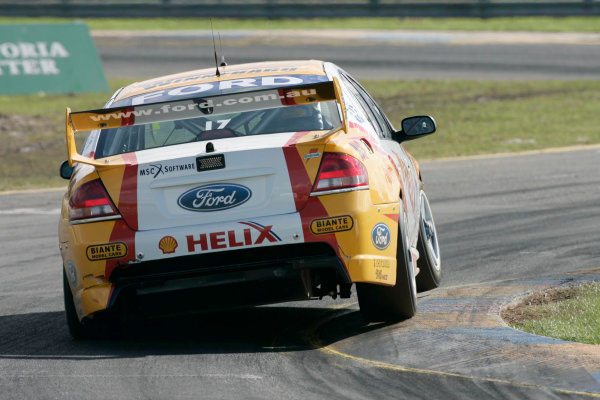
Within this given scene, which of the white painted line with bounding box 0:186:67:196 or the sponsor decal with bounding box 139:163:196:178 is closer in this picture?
the sponsor decal with bounding box 139:163:196:178

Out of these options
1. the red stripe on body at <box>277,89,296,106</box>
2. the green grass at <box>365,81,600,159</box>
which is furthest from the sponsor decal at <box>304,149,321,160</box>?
the green grass at <box>365,81,600,159</box>

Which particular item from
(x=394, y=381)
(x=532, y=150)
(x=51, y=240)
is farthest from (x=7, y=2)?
(x=394, y=381)

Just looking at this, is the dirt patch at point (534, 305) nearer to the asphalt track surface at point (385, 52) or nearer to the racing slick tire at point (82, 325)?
the racing slick tire at point (82, 325)

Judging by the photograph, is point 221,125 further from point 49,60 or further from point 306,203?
point 49,60

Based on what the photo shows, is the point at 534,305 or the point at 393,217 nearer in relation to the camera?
the point at 393,217

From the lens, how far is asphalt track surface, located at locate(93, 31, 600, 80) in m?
24.2

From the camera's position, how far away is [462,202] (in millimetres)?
11562

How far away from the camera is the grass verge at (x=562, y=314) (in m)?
5.78

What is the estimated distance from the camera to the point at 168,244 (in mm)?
5699

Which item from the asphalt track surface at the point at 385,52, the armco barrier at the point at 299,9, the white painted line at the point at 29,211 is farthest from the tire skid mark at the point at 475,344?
the armco barrier at the point at 299,9

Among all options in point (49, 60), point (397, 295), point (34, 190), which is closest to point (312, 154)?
point (397, 295)

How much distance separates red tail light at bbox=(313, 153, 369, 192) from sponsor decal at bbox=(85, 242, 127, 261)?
0.99 metres

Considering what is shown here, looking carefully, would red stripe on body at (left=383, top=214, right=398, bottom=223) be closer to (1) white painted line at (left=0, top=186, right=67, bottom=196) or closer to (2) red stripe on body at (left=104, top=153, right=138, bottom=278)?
(2) red stripe on body at (left=104, top=153, right=138, bottom=278)

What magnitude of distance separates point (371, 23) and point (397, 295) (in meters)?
27.4
